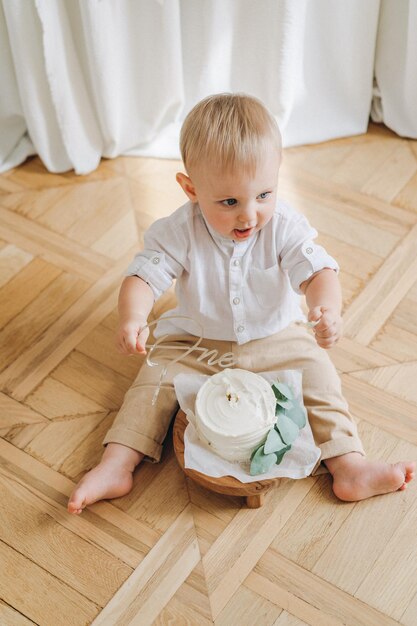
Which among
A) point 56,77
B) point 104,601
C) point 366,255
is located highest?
point 56,77

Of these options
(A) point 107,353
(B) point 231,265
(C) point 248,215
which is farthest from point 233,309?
(A) point 107,353

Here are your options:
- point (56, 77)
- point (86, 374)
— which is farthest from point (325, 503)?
point (56, 77)

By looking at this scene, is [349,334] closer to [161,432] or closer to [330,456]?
[330,456]

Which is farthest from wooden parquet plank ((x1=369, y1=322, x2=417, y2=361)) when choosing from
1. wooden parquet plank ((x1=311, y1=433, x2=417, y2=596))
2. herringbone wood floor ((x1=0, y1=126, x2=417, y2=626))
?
wooden parquet plank ((x1=311, y1=433, x2=417, y2=596))

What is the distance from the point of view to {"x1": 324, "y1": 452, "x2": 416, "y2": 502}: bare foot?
110cm

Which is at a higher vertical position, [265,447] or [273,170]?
[273,170]

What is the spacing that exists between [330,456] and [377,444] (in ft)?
0.34

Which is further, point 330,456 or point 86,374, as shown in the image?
point 86,374

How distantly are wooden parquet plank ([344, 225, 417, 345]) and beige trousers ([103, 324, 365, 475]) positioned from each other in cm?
14

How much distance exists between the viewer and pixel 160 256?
1132mm

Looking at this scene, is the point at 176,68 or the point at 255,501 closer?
the point at 255,501

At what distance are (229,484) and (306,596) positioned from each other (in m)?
0.18

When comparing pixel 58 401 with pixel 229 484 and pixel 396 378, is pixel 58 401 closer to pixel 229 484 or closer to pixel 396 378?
pixel 229 484

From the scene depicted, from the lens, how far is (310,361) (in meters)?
1.18
